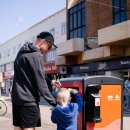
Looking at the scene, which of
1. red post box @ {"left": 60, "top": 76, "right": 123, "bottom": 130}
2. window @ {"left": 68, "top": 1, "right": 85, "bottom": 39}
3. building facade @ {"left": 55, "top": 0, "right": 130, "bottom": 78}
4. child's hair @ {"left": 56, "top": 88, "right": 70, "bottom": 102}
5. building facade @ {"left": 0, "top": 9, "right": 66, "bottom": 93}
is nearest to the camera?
child's hair @ {"left": 56, "top": 88, "right": 70, "bottom": 102}

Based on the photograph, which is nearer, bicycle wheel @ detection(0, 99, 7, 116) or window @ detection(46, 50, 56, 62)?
bicycle wheel @ detection(0, 99, 7, 116)

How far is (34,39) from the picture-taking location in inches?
1827

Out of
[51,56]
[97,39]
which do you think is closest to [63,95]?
[97,39]

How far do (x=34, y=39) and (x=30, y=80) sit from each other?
42084 mm

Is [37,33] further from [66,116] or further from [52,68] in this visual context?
[66,116]

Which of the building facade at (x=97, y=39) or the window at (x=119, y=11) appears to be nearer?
the building facade at (x=97, y=39)

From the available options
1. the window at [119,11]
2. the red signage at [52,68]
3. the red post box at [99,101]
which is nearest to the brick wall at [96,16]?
the window at [119,11]

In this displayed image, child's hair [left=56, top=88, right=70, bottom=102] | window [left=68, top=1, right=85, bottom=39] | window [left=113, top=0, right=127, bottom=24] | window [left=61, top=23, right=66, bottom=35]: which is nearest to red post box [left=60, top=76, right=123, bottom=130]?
child's hair [left=56, top=88, right=70, bottom=102]

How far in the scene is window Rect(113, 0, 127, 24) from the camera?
25945mm

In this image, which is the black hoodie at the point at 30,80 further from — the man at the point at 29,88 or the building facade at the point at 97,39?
the building facade at the point at 97,39

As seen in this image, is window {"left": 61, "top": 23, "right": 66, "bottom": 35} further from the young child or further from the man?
the man

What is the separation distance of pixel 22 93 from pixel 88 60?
24.1 m

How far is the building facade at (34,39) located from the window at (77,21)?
3138 millimetres

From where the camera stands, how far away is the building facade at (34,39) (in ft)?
124
